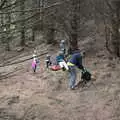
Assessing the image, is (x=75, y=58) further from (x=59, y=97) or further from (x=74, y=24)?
(x=74, y=24)

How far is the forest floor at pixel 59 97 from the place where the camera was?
14.8 meters

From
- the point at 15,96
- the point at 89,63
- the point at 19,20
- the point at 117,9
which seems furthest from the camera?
the point at 89,63

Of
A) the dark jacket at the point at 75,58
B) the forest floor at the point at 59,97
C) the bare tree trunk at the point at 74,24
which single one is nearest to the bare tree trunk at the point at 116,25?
the forest floor at the point at 59,97

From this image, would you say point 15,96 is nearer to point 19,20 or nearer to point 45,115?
point 45,115

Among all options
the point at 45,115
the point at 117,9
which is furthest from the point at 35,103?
the point at 117,9

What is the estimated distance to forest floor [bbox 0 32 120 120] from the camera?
48.6 ft

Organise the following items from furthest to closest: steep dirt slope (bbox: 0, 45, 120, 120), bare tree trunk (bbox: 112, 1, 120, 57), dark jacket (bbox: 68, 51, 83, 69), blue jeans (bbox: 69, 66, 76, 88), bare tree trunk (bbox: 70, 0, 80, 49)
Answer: bare tree trunk (bbox: 70, 0, 80, 49)
bare tree trunk (bbox: 112, 1, 120, 57)
blue jeans (bbox: 69, 66, 76, 88)
dark jacket (bbox: 68, 51, 83, 69)
steep dirt slope (bbox: 0, 45, 120, 120)

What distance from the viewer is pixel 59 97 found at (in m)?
16.6

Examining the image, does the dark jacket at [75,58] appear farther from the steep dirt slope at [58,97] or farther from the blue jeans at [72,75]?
the steep dirt slope at [58,97]

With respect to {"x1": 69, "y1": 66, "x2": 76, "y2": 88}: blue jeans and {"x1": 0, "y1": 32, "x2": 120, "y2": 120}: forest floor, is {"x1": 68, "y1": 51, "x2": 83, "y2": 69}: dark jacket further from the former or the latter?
{"x1": 0, "y1": 32, "x2": 120, "y2": 120}: forest floor

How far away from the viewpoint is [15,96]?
57.4 feet

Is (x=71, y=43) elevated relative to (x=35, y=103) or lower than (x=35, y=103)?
elevated

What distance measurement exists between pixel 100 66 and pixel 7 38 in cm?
1360

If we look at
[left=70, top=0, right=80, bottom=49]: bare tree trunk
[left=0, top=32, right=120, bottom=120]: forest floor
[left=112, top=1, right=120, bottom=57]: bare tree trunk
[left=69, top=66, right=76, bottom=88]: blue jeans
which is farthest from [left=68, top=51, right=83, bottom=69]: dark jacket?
[left=70, top=0, right=80, bottom=49]: bare tree trunk
